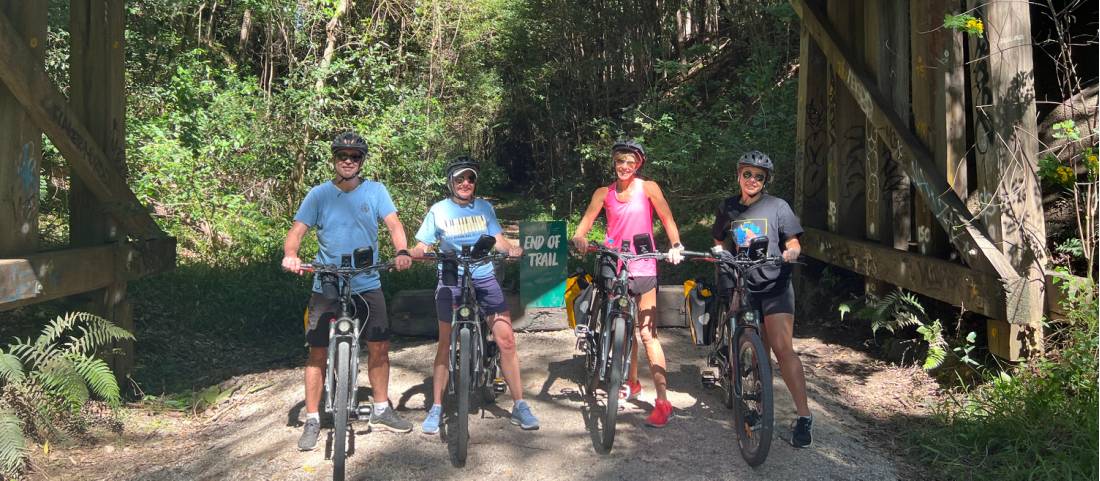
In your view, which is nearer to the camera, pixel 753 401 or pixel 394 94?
pixel 753 401

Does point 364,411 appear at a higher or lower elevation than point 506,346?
lower

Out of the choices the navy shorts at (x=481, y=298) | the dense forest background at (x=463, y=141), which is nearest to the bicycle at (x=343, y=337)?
the navy shorts at (x=481, y=298)

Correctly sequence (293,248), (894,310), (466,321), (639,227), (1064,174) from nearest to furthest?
(293,248), (466,321), (639,227), (1064,174), (894,310)

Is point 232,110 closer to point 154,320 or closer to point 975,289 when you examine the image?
point 154,320

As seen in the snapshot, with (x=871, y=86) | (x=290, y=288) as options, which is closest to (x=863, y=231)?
(x=871, y=86)

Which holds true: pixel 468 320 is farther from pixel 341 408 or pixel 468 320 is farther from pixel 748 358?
pixel 748 358

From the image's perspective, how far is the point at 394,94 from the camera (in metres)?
16.6

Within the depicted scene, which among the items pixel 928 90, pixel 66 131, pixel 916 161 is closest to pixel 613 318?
pixel 916 161

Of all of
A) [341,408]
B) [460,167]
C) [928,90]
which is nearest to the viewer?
[341,408]

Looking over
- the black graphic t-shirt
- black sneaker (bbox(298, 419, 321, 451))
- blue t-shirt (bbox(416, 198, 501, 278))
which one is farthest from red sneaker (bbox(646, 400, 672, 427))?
black sneaker (bbox(298, 419, 321, 451))

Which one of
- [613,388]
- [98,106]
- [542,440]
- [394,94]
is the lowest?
[542,440]

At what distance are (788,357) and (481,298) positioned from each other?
195cm

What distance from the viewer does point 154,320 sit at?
9.59m

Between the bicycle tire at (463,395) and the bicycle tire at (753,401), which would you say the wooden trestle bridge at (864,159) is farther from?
the bicycle tire at (463,395)
